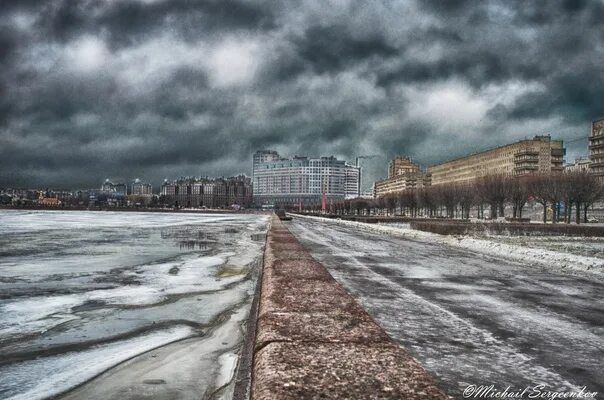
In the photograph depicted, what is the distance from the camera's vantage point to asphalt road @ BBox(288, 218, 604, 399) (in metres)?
4.32

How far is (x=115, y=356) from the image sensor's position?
16.6 feet

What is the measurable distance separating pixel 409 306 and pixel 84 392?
17.3 ft

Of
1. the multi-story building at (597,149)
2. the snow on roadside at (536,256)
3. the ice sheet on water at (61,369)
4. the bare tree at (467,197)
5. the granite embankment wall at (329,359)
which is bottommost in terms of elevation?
the snow on roadside at (536,256)

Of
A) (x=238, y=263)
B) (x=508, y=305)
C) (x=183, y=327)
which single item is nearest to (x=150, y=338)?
(x=183, y=327)

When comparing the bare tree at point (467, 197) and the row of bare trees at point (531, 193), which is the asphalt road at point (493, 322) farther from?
the bare tree at point (467, 197)

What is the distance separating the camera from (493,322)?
652 cm

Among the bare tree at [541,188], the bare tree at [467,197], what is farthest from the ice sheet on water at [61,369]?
the bare tree at [467,197]

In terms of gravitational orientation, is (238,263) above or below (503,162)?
below

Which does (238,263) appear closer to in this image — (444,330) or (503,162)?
(444,330)

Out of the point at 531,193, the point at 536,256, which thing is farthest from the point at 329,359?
the point at 531,193

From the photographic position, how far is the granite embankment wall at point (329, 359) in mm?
2605

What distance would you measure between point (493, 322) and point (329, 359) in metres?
4.35

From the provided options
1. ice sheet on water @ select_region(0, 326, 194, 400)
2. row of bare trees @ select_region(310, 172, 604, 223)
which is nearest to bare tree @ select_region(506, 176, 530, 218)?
row of bare trees @ select_region(310, 172, 604, 223)

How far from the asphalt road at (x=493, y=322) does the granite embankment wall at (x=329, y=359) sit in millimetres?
922
